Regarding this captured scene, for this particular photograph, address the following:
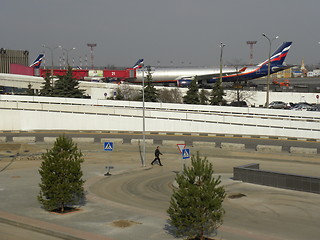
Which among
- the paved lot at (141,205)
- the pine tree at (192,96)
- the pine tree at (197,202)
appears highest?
the pine tree at (192,96)

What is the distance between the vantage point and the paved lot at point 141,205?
16.4m

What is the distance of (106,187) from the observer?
24453 mm

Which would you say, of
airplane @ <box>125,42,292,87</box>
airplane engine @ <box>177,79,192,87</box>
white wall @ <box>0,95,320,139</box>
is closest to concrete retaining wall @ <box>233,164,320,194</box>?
white wall @ <box>0,95,320,139</box>

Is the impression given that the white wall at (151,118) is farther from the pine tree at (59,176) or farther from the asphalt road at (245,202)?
the pine tree at (59,176)

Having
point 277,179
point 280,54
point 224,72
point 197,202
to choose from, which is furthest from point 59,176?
point 280,54

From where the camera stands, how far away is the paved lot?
53.7 ft

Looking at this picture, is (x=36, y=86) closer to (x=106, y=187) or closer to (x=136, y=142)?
(x=136, y=142)

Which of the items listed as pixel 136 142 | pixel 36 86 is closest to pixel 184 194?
pixel 136 142

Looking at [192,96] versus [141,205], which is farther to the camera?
[192,96]

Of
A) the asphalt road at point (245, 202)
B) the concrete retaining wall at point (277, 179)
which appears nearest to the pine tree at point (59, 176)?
the asphalt road at point (245, 202)

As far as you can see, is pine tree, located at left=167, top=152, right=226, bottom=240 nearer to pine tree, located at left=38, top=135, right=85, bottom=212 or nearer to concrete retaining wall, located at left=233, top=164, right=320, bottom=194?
pine tree, located at left=38, top=135, right=85, bottom=212

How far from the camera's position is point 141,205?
20.7 metres

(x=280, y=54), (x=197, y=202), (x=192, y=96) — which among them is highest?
(x=280, y=54)

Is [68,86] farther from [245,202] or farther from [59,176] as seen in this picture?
[245,202]
